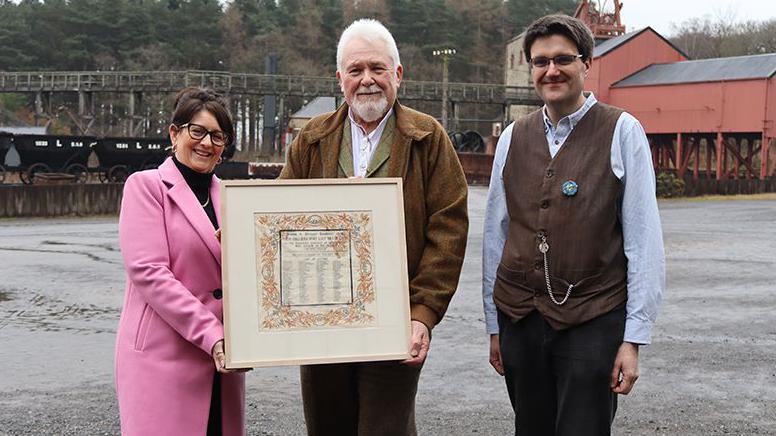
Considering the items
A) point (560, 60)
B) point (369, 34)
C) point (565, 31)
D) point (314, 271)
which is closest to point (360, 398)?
point (314, 271)

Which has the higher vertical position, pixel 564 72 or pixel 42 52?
pixel 42 52

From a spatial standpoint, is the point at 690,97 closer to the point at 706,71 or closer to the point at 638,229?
the point at 706,71

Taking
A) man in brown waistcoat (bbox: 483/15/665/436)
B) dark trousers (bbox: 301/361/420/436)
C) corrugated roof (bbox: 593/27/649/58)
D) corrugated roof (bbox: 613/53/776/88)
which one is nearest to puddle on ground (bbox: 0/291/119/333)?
dark trousers (bbox: 301/361/420/436)

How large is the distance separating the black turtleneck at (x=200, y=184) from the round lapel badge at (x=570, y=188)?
1.37 metres

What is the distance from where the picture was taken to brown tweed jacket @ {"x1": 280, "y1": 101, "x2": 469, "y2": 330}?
11.7 feet

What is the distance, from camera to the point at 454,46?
91438 millimetres

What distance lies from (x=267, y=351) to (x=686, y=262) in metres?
12.6

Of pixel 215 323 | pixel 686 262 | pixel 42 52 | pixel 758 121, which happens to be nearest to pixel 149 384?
pixel 215 323

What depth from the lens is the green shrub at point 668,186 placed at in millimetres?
35125

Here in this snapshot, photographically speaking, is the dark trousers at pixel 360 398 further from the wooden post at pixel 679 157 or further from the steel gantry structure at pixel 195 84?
the steel gantry structure at pixel 195 84

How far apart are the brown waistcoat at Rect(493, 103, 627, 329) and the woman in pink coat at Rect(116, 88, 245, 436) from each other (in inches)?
47.1

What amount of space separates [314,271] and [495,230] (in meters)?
0.89

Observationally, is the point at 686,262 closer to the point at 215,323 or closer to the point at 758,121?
the point at 215,323

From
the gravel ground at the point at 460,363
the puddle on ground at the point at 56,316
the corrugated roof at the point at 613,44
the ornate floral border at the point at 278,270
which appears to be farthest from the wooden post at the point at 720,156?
the ornate floral border at the point at 278,270
